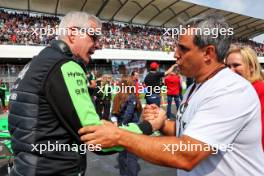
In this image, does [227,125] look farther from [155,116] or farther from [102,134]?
[155,116]

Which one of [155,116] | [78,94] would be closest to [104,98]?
[155,116]

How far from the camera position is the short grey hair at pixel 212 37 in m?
1.77

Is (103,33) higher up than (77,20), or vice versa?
(103,33)

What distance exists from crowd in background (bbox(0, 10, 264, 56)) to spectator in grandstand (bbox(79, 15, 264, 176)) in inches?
622

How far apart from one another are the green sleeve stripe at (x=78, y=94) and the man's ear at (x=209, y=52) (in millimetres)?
711

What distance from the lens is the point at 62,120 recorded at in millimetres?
1947

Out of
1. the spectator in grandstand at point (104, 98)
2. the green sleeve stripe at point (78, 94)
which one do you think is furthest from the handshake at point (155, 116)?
the spectator in grandstand at point (104, 98)

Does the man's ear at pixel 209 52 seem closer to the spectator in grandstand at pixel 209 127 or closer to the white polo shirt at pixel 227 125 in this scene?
the spectator in grandstand at pixel 209 127

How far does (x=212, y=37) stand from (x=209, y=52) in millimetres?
84

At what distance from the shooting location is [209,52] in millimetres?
1798

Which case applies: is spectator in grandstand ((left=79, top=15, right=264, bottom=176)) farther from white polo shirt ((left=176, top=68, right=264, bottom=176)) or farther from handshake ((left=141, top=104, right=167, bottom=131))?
handshake ((left=141, top=104, right=167, bottom=131))

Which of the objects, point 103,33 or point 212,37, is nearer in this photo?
point 212,37

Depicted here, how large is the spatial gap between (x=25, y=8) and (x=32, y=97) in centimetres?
2890

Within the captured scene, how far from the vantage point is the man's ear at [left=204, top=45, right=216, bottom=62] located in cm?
179
